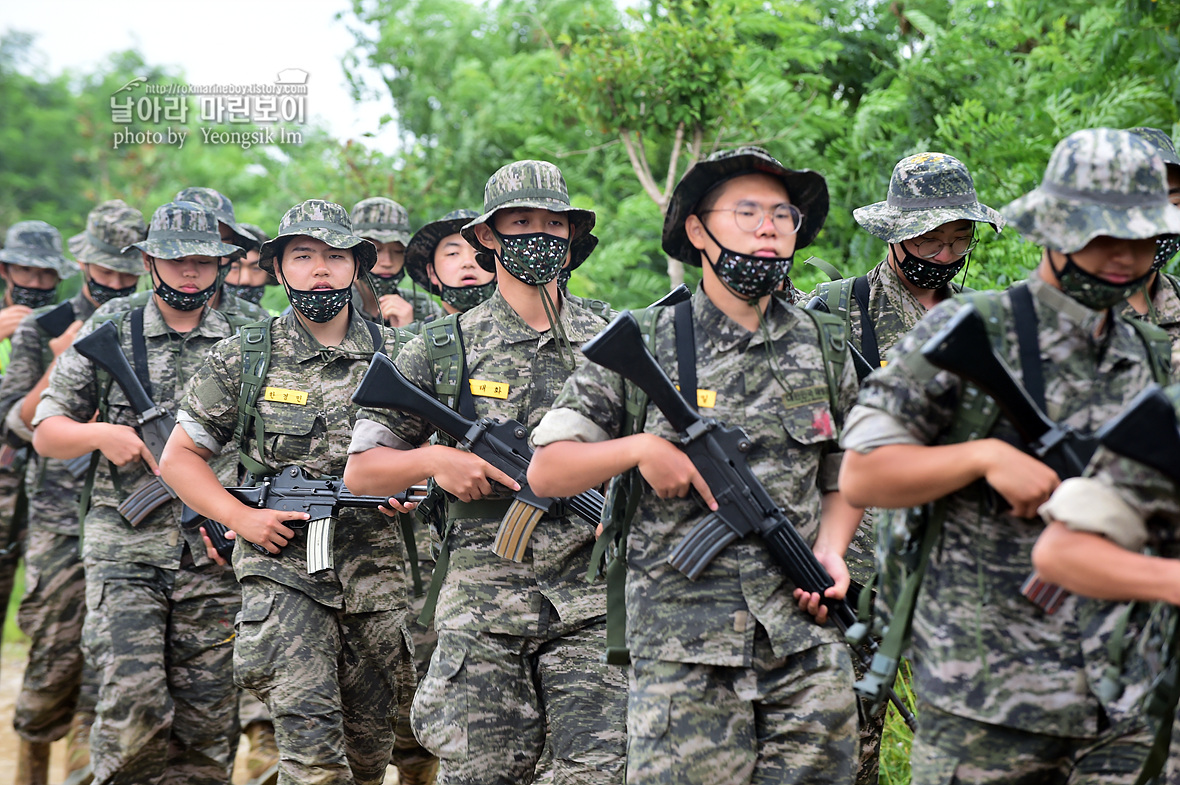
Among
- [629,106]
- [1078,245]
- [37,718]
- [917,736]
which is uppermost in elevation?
Result: [629,106]

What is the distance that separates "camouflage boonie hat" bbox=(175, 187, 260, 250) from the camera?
7.52m

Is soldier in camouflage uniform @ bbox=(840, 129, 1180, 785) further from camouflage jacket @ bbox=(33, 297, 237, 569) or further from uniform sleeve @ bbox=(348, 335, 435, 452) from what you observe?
camouflage jacket @ bbox=(33, 297, 237, 569)

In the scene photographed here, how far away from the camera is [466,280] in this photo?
674cm

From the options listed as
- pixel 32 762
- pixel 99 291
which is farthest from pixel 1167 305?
pixel 32 762

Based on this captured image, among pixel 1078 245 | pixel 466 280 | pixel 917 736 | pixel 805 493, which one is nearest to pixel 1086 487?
pixel 1078 245

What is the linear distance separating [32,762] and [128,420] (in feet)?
8.61

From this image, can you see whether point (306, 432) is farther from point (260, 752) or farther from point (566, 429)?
point (260, 752)

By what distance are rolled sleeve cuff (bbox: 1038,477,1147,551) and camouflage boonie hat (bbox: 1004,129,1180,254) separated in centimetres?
57

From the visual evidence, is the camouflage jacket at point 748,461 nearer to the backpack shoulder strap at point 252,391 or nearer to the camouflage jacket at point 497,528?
the camouflage jacket at point 497,528

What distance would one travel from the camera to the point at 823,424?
3498 millimetres

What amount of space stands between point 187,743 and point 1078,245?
5066 mm

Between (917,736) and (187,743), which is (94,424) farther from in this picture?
(917,736)

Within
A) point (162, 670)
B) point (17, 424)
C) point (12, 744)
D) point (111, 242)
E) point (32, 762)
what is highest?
point (111, 242)

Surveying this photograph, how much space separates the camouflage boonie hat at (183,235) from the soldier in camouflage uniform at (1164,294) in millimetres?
4386
